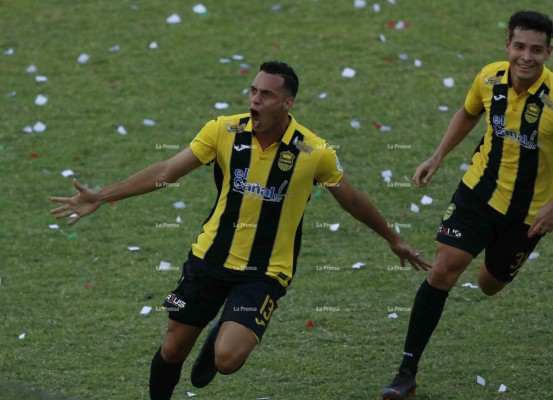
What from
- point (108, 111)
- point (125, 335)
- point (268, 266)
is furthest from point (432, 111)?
point (268, 266)

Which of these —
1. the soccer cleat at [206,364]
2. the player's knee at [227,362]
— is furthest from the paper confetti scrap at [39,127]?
the player's knee at [227,362]

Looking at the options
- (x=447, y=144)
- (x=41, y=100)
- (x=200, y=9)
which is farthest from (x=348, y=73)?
(x=447, y=144)

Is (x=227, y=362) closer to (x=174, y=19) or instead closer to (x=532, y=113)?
(x=532, y=113)

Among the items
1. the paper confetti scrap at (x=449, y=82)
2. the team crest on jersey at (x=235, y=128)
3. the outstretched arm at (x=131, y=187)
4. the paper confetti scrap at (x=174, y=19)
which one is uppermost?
the team crest on jersey at (x=235, y=128)

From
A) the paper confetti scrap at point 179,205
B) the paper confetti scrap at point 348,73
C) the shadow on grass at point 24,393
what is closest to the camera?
the shadow on grass at point 24,393

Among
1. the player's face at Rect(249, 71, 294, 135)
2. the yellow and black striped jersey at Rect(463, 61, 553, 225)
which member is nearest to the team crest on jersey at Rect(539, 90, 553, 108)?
the yellow and black striped jersey at Rect(463, 61, 553, 225)

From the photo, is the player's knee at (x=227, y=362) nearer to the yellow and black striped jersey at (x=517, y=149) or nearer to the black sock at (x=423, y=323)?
the black sock at (x=423, y=323)

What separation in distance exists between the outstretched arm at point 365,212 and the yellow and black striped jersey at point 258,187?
0.07m

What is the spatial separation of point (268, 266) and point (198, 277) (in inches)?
15.4

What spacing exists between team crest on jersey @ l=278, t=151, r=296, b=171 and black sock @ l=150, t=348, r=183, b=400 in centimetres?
126

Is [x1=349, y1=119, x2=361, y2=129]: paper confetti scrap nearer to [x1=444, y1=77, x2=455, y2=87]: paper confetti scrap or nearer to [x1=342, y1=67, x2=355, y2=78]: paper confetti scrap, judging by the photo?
[x1=342, y1=67, x2=355, y2=78]: paper confetti scrap

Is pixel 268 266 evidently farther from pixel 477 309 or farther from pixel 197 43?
pixel 197 43

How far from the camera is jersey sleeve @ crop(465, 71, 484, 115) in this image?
7.16 m

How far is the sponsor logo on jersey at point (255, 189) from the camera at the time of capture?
632 centimetres
